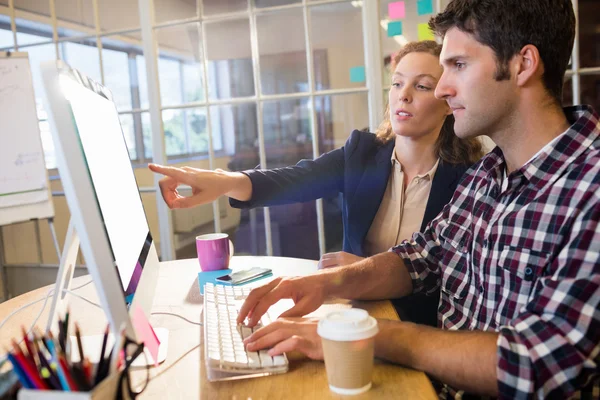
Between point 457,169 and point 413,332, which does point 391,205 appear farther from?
point 413,332

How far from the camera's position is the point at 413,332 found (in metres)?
0.85

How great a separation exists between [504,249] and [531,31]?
460mm

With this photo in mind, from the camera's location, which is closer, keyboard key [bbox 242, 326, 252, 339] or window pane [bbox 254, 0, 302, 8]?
keyboard key [bbox 242, 326, 252, 339]

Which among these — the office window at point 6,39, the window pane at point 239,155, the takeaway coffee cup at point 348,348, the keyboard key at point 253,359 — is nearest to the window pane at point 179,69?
the window pane at point 239,155

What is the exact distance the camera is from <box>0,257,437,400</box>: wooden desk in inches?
30.1

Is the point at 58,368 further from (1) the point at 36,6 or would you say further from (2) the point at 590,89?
(1) the point at 36,6

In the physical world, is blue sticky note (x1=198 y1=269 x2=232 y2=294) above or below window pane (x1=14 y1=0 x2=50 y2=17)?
below

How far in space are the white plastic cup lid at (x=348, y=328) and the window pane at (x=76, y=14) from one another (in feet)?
10.8

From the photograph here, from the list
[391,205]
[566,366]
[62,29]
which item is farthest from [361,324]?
[62,29]

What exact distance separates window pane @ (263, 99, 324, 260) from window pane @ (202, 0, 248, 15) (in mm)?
543

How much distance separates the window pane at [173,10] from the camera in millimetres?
2952

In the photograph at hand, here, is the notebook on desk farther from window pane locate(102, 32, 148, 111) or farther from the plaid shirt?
window pane locate(102, 32, 148, 111)

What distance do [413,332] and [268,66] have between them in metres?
2.28

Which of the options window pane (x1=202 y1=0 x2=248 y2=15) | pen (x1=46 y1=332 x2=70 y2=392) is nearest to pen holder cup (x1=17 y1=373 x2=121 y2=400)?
pen (x1=46 y1=332 x2=70 y2=392)
